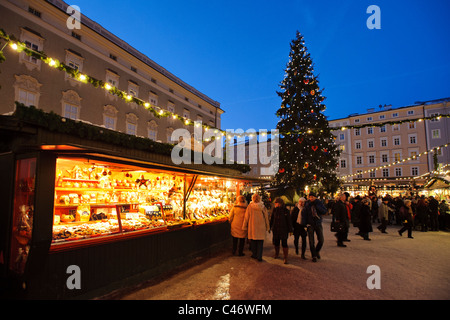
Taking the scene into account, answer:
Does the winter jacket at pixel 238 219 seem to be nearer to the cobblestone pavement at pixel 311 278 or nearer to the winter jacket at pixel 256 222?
the winter jacket at pixel 256 222

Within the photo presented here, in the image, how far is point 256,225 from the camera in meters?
6.67

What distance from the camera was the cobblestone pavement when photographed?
4473mm

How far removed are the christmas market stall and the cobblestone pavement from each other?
2.10 feet

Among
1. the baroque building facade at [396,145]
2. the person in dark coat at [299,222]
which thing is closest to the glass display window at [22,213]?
the person in dark coat at [299,222]

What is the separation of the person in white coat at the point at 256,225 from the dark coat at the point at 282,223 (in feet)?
1.01

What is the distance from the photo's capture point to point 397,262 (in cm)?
657

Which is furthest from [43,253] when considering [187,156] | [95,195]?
[187,156]

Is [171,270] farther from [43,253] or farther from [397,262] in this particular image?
[397,262]

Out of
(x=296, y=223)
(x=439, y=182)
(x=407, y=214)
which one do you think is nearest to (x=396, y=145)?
(x=439, y=182)

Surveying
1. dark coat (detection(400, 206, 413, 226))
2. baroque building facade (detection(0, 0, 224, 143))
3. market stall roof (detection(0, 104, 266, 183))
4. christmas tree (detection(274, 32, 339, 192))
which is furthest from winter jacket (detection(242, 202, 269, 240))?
christmas tree (detection(274, 32, 339, 192))

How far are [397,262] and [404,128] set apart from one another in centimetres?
4328

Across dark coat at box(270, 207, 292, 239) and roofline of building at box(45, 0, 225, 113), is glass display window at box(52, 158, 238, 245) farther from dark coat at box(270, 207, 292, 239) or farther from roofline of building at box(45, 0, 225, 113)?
roofline of building at box(45, 0, 225, 113)

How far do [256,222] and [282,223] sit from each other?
2.43ft

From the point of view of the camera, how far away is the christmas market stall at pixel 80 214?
12.6 feet
